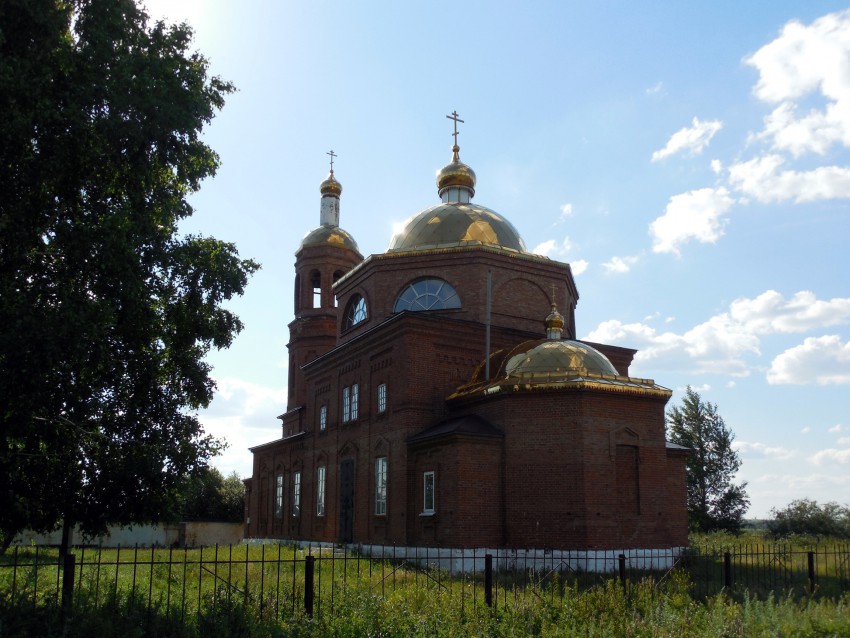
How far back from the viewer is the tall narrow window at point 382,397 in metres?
19.7

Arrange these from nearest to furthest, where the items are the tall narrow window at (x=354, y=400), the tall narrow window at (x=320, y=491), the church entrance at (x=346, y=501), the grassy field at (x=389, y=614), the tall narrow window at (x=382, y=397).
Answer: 1. the grassy field at (x=389, y=614)
2. the tall narrow window at (x=382, y=397)
3. the church entrance at (x=346, y=501)
4. the tall narrow window at (x=354, y=400)
5. the tall narrow window at (x=320, y=491)

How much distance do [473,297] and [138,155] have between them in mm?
12140

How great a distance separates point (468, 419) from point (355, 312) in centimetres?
765

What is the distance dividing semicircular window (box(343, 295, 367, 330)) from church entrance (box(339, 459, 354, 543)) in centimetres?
442

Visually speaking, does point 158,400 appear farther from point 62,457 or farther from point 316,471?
point 316,471

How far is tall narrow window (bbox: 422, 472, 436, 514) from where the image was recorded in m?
17.1

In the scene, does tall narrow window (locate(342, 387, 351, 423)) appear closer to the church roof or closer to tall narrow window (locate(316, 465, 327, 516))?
tall narrow window (locate(316, 465, 327, 516))

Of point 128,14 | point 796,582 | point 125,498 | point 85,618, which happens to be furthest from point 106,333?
point 796,582

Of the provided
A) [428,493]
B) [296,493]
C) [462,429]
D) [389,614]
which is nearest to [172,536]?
[296,493]

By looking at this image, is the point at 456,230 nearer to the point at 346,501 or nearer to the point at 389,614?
the point at 346,501

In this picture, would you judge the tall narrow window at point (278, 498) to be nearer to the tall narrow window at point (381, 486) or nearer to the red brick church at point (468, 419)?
the red brick church at point (468, 419)

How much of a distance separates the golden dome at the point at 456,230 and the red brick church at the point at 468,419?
5 centimetres

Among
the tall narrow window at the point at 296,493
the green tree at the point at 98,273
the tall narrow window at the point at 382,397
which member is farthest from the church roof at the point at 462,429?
the tall narrow window at the point at 296,493

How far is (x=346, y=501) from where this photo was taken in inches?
820
